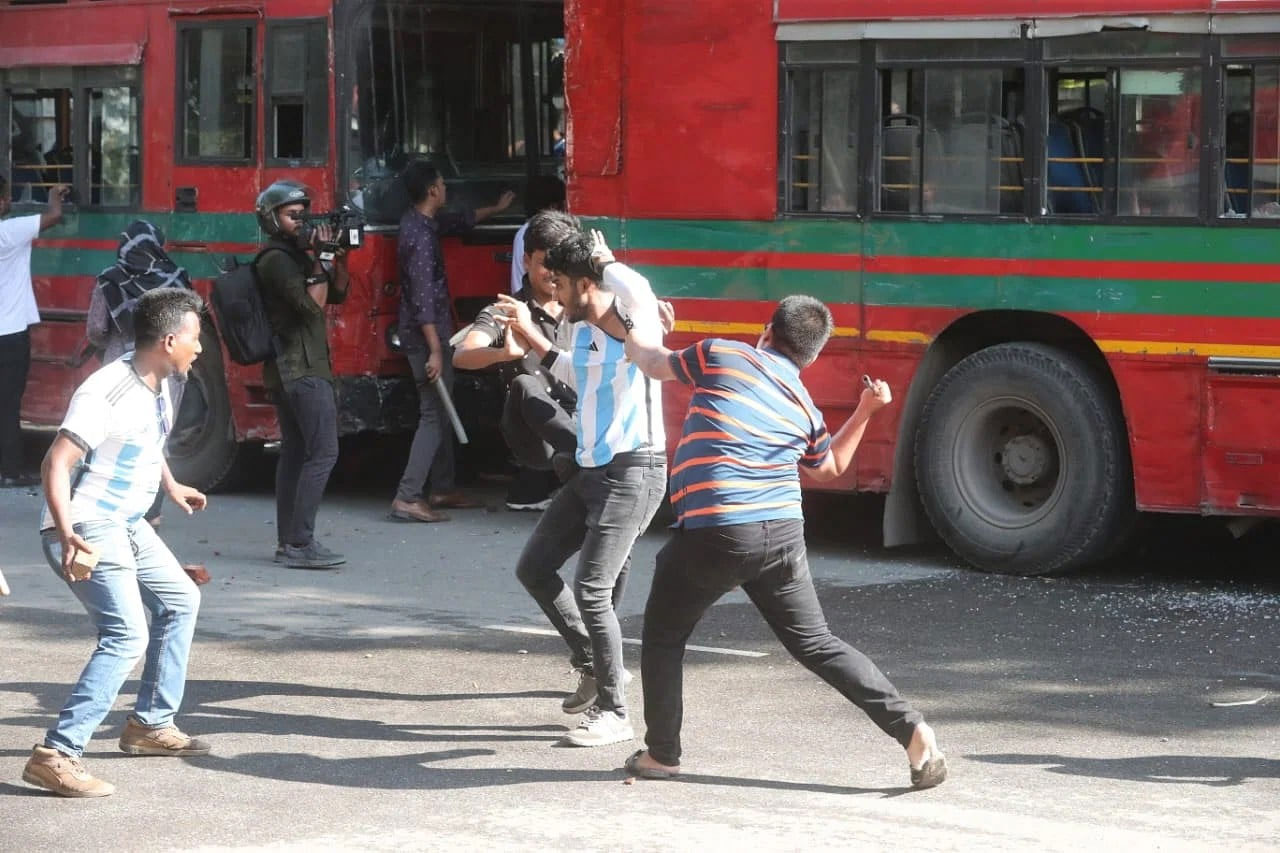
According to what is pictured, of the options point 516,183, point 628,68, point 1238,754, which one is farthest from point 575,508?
point 516,183

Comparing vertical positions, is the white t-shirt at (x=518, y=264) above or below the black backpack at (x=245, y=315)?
above

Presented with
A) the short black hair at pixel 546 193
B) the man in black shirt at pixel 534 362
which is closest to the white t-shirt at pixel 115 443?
the man in black shirt at pixel 534 362

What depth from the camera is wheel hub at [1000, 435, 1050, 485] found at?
10.3 meters

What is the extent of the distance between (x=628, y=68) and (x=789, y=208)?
3.59 feet

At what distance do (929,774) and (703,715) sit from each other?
125 cm

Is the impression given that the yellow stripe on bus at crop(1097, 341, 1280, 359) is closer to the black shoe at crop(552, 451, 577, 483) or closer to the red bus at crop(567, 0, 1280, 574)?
the red bus at crop(567, 0, 1280, 574)

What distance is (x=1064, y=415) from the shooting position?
32.9ft

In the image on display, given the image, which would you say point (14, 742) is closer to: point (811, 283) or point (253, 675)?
point (253, 675)

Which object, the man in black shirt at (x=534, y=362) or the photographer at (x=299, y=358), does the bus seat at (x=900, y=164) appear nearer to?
the photographer at (x=299, y=358)

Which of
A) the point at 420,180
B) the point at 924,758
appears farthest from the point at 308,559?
the point at 924,758

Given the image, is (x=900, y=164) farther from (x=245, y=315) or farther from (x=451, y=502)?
(x=451, y=502)

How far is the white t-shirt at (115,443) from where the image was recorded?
6.37m

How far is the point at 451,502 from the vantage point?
12.4m

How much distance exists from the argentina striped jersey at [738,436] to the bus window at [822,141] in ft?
13.9
